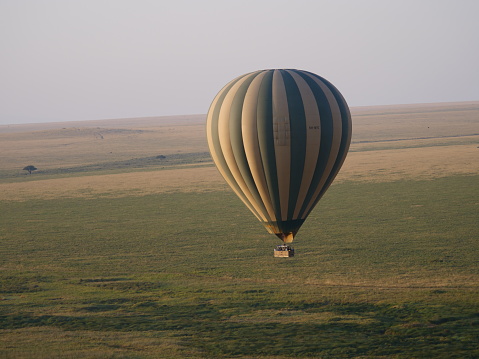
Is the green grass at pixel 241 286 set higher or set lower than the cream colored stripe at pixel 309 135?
lower

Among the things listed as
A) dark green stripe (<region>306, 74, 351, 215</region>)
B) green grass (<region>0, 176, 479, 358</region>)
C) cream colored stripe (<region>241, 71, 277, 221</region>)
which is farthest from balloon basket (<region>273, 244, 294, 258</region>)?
dark green stripe (<region>306, 74, 351, 215</region>)

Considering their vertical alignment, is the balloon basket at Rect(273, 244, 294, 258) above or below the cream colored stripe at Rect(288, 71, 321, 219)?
below

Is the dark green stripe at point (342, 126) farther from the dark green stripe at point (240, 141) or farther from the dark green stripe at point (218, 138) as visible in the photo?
the dark green stripe at point (218, 138)

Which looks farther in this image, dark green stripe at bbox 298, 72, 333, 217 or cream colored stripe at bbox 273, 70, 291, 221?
dark green stripe at bbox 298, 72, 333, 217

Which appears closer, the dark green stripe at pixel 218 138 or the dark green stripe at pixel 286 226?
the dark green stripe at pixel 286 226

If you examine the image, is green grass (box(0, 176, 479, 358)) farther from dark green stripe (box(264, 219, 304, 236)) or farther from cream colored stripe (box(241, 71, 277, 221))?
cream colored stripe (box(241, 71, 277, 221))

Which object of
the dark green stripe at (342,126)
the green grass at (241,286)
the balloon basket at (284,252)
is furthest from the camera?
the dark green stripe at (342,126)

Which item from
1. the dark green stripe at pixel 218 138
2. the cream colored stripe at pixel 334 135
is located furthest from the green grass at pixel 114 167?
the cream colored stripe at pixel 334 135

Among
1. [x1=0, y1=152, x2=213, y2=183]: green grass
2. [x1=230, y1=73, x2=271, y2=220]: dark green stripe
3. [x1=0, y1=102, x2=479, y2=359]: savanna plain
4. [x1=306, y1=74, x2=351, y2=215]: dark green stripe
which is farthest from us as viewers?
[x1=0, y1=152, x2=213, y2=183]: green grass
